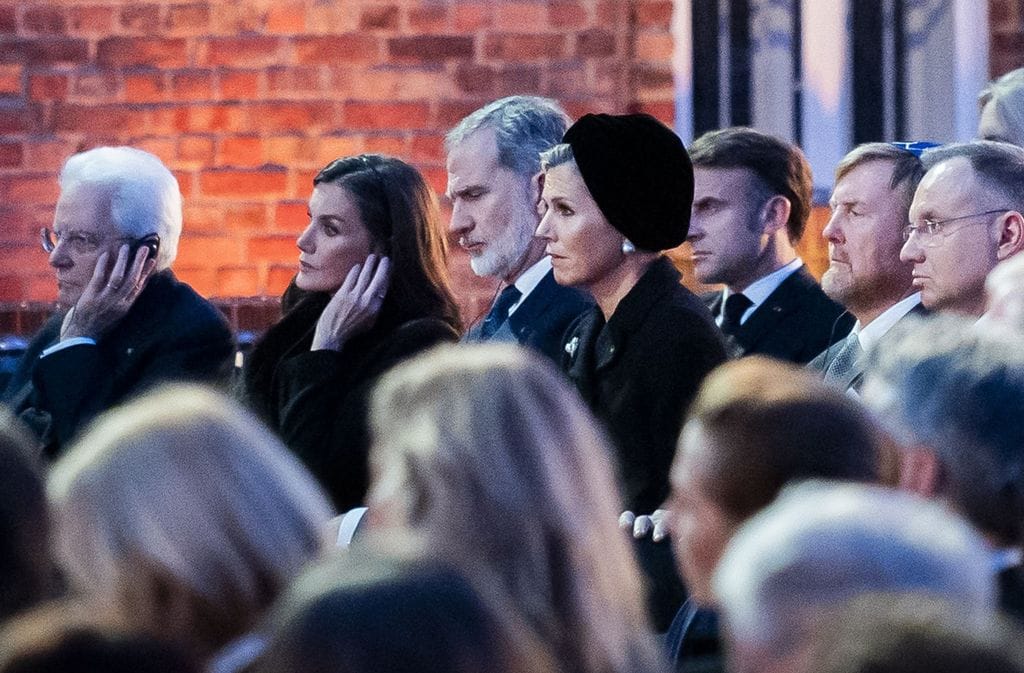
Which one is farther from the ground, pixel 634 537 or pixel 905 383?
pixel 905 383

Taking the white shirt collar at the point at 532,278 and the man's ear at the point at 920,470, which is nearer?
the man's ear at the point at 920,470

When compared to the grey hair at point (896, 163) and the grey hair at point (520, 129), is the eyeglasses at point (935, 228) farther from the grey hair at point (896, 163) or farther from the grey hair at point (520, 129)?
the grey hair at point (520, 129)

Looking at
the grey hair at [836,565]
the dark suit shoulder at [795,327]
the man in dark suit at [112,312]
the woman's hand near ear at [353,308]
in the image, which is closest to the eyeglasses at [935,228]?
the dark suit shoulder at [795,327]

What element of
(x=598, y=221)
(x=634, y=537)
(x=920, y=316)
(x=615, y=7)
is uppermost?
(x=615, y=7)

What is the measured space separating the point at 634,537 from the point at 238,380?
140 centimetres

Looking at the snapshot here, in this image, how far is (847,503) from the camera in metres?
1.57

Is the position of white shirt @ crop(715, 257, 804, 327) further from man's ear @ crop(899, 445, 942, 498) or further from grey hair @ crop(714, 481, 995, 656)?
grey hair @ crop(714, 481, 995, 656)

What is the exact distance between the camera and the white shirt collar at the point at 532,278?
431cm

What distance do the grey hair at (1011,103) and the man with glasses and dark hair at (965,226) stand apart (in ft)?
2.95

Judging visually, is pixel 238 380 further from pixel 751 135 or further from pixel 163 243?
pixel 751 135

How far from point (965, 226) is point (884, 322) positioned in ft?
0.98

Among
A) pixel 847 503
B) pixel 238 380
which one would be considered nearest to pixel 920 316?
pixel 238 380

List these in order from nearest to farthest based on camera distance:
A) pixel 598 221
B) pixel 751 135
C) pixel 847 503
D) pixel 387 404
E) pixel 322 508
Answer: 1. pixel 847 503
2. pixel 322 508
3. pixel 387 404
4. pixel 598 221
5. pixel 751 135

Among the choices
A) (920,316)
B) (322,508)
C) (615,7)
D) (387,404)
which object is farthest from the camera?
(615,7)
